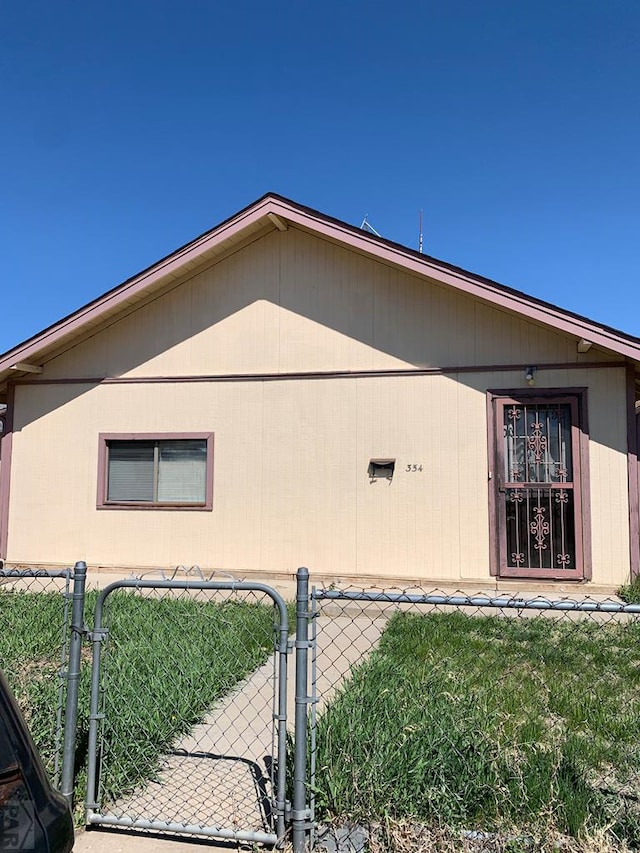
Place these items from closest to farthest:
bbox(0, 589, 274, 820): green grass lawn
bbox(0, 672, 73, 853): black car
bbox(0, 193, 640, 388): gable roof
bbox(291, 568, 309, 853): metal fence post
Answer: bbox(0, 672, 73, 853): black car < bbox(291, 568, 309, 853): metal fence post < bbox(0, 589, 274, 820): green grass lawn < bbox(0, 193, 640, 388): gable roof

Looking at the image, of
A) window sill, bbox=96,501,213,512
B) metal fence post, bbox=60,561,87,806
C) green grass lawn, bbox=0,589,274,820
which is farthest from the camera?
window sill, bbox=96,501,213,512

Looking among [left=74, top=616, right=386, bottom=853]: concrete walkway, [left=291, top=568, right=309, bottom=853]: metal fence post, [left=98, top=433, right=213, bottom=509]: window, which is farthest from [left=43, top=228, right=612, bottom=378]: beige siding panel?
[left=291, top=568, right=309, bottom=853]: metal fence post

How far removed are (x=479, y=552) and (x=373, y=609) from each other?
72.0 inches

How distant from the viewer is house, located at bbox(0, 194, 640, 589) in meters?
8.20

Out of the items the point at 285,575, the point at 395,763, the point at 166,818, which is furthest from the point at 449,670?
the point at 285,575

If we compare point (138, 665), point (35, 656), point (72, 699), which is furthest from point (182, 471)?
point (72, 699)

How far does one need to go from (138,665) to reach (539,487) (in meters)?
5.62

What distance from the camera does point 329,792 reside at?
2984mm

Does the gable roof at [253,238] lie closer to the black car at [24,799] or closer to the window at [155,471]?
the window at [155,471]

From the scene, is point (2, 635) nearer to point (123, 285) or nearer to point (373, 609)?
point (373, 609)

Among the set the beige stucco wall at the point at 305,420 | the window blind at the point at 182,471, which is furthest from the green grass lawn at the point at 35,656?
the beige stucco wall at the point at 305,420

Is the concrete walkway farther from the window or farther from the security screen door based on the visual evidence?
the window

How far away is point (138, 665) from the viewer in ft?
15.3

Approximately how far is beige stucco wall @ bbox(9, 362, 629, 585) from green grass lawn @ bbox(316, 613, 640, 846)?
3.25m
